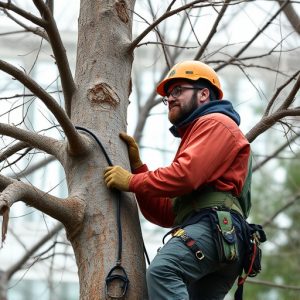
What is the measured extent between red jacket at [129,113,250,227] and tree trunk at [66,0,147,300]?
0.21 meters

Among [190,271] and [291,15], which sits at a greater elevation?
[291,15]

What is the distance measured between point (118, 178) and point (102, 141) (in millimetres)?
296

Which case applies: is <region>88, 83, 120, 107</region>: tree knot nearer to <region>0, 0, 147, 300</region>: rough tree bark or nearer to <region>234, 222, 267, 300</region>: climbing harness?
<region>0, 0, 147, 300</region>: rough tree bark

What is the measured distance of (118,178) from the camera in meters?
4.73

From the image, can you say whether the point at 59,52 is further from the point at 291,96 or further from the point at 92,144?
the point at 291,96

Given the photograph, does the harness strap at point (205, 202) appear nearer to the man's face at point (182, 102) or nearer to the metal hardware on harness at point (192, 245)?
the metal hardware on harness at point (192, 245)

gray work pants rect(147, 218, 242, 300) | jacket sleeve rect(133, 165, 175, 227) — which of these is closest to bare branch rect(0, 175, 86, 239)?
gray work pants rect(147, 218, 242, 300)

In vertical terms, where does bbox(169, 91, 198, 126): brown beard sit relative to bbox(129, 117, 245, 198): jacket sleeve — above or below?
above

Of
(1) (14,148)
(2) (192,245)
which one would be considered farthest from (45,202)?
(1) (14,148)

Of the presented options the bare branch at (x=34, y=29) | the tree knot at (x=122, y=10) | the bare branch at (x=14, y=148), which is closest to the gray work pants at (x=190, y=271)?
the bare branch at (x=14, y=148)

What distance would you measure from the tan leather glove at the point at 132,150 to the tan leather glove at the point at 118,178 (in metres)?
0.32

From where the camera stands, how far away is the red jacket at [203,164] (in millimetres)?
4625

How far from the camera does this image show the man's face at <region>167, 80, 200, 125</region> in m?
5.11

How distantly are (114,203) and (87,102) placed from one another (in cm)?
65
